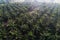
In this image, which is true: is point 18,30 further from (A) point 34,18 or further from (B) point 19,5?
(B) point 19,5

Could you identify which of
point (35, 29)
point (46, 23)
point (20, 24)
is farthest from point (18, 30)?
point (46, 23)

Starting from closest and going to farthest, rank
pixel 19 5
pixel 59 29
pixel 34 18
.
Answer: pixel 59 29, pixel 34 18, pixel 19 5

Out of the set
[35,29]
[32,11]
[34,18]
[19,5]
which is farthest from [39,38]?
[19,5]

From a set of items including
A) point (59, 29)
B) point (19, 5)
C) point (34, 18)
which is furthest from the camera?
point (19, 5)

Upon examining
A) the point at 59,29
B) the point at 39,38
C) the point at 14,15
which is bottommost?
the point at 39,38

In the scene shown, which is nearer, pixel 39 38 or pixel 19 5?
pixel 39 38

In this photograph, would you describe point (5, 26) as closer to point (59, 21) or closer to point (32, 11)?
point (32, 11)

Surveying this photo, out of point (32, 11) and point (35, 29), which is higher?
point (32, 11)
